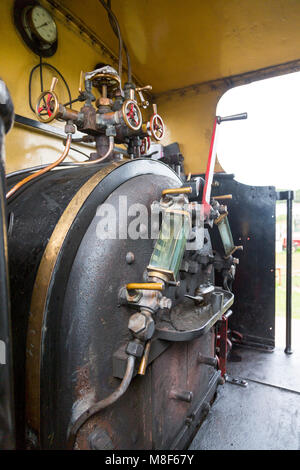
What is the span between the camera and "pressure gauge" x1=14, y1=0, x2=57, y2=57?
151cm

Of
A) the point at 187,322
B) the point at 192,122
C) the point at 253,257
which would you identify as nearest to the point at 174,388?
the point at 187,322

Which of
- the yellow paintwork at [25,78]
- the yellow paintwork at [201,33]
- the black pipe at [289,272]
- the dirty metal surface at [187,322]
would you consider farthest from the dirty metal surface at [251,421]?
the yellow paintwork at [201,33]

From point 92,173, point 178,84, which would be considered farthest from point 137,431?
point 178,84

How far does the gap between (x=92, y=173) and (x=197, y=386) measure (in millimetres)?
1114

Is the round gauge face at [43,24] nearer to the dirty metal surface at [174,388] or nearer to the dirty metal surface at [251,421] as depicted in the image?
the dirty metal surface at [174,388]

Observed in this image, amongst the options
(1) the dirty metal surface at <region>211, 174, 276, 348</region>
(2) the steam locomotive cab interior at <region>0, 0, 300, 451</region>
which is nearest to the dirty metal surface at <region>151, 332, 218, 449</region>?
(2) the steam locomotive cab interior at <region>0, 0, 300, 451</region>

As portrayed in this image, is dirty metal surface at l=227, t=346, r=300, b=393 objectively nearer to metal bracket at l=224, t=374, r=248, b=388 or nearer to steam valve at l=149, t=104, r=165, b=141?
metal bracket at l=224, t=374, r=248, b=388

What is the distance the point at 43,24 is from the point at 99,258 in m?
1.59

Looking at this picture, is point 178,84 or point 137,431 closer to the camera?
point 137,431

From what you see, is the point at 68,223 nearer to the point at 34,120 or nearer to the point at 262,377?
the point at 34,120

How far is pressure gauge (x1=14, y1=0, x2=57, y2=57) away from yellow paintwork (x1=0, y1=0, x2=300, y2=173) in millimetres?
41

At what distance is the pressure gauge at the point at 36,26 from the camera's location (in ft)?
4.95

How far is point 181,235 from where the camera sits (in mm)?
907

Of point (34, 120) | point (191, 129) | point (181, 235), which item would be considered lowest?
point (181, 235)
